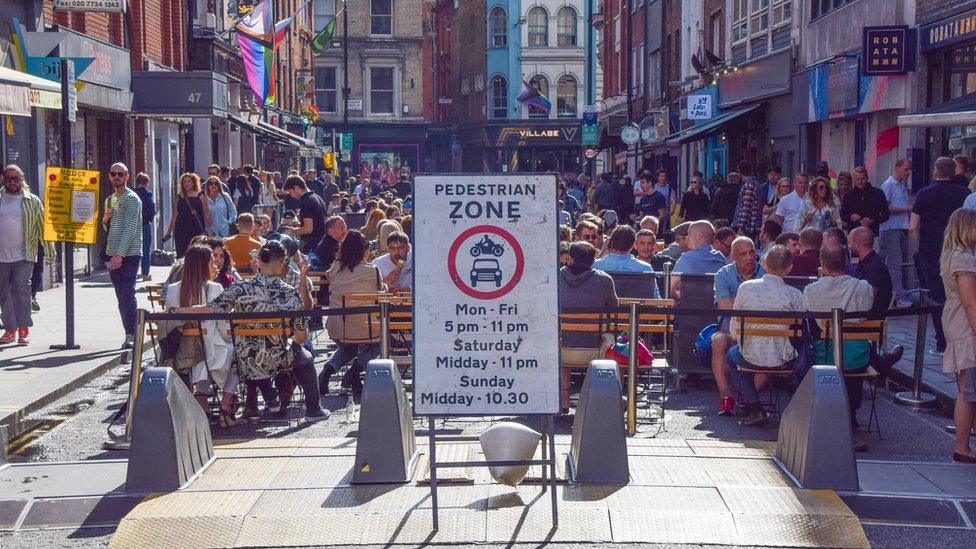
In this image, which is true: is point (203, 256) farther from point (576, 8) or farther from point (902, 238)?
point (576, 8)

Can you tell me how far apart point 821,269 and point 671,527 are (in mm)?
4954

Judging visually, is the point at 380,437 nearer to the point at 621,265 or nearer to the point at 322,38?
the point at 621,265

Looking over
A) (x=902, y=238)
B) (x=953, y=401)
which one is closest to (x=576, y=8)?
(x=902, y=238)

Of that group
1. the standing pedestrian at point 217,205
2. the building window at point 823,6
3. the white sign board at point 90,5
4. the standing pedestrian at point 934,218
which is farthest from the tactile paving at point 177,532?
the building window at point 823,6

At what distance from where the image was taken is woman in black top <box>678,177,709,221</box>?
79.0 ft

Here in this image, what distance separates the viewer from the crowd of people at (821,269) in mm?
8672

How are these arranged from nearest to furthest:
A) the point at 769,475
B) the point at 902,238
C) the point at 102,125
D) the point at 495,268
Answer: the point at 495,268, the point at 769,475, the point at 902,238, the point at 102,125

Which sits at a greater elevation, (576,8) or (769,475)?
(576,8)

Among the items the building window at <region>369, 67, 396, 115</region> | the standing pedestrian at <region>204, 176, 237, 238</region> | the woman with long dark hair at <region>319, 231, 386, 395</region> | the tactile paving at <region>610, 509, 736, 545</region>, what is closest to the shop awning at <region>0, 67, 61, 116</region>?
the woman with long dark hair at <region>319, 231, 386, 395</region>

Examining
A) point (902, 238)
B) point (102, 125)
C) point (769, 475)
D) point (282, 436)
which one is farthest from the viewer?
point (102, 125)

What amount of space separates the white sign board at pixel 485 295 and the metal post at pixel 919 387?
16.4ft

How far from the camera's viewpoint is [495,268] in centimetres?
677

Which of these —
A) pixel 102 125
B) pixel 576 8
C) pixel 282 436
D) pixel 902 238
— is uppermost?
pixel 576 8

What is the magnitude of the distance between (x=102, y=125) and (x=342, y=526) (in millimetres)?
20028
